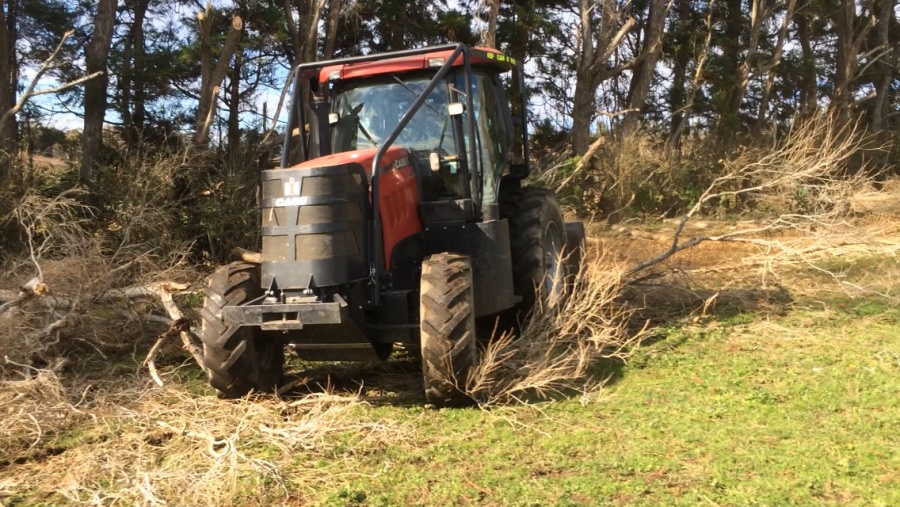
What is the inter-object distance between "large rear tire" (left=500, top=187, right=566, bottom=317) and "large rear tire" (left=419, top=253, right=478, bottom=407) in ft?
4.50

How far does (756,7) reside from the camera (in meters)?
18.2

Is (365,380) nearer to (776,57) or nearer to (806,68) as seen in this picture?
(776,57)

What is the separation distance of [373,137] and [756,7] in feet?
50.2

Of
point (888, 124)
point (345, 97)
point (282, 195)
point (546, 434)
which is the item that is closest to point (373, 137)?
point (345, 97)

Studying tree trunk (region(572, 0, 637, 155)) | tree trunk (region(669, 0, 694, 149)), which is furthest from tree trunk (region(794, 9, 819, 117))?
tree trunk (region(572, 0, 637, 155))

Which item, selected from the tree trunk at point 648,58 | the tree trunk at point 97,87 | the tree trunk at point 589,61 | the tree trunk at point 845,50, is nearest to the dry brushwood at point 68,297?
the tree trunk at point 97,87

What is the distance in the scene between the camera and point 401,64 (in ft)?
19.3

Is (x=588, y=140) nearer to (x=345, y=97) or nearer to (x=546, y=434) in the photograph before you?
(x=345, y=97)

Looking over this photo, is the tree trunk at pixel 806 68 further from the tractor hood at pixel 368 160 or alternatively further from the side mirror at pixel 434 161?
the tractor hood at pixel 368 160

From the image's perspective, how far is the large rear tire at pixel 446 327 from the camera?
189 inches

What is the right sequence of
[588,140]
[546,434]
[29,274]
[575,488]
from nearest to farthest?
[575,488] < [546,434] < [29,274] < [588,140]

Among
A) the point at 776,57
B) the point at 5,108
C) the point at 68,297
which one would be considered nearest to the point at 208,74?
the point at 5,108

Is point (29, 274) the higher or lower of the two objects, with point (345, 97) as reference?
lower

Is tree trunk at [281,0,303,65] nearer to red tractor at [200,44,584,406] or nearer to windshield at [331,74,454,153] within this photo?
red tractor at [200,44,584,406]
